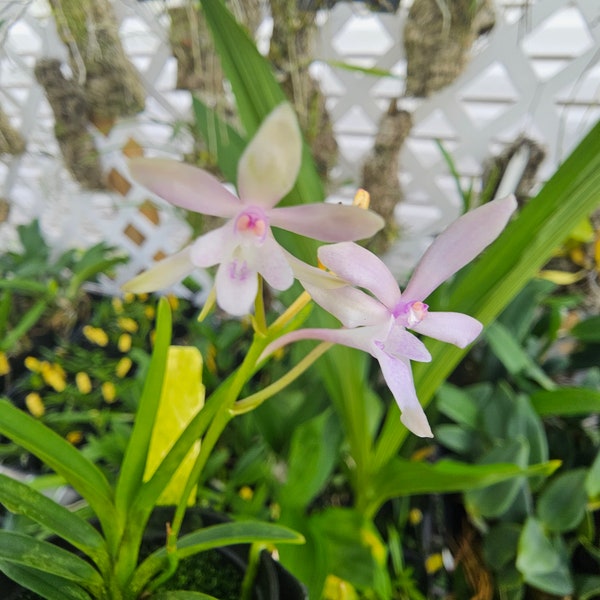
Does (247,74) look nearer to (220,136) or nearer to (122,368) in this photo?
(220,136)

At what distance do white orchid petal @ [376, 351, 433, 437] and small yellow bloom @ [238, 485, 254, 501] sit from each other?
491 mm

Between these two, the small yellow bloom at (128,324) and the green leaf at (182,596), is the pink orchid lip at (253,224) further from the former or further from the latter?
the small yellow bloom at (128,324)

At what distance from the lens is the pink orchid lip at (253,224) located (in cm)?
22

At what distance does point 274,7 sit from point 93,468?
2.08ft

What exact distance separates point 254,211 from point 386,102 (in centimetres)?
84

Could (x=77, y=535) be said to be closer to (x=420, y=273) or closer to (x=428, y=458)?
(x=420, y=273)

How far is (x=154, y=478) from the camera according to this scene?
14.0 inches

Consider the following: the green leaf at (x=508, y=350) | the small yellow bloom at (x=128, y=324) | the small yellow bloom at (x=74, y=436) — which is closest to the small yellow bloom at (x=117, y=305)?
the small yellow bloom at (x=128, y=324)

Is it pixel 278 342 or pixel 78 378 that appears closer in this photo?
pixel 278 342

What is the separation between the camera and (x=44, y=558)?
0.34 meters

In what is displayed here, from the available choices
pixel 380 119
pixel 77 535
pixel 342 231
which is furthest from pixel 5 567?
pixel 380 119

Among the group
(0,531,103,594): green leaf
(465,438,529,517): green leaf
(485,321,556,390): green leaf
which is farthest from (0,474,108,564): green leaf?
(485,321,556,390): green leaf

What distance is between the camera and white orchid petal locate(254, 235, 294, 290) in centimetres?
23

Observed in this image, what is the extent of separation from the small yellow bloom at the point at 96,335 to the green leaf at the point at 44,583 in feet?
2.35
